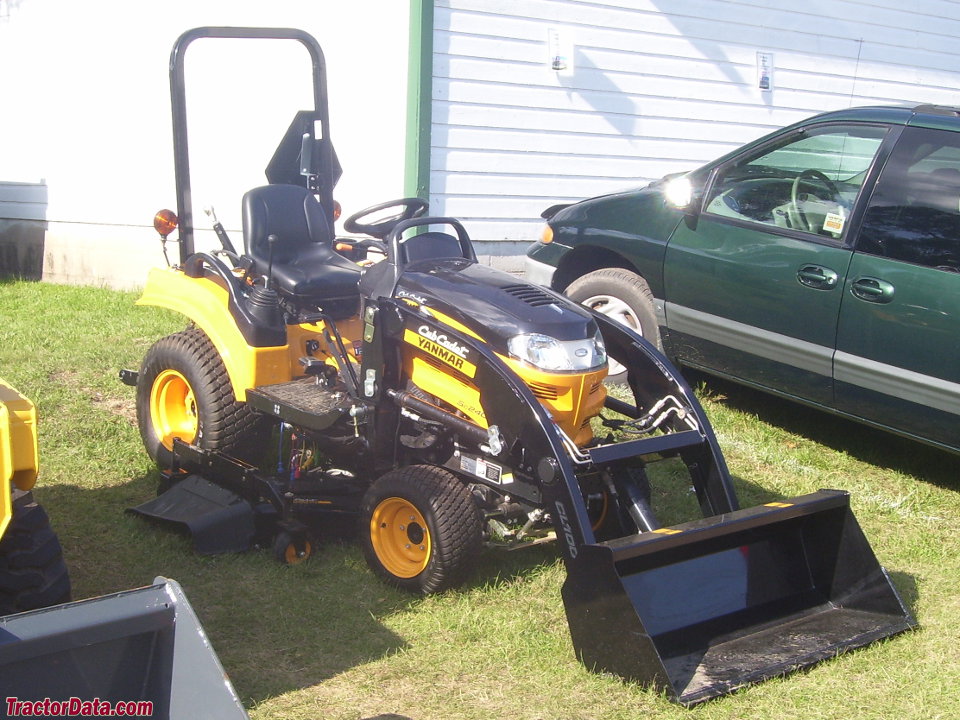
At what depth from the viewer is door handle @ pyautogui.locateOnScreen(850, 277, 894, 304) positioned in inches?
197

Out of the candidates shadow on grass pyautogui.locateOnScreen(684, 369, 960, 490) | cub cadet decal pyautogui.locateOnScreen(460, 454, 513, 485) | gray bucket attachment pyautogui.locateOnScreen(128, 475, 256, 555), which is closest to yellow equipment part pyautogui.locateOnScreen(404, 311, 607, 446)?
cub cadet decal pyautogui.locateOnScreen(460, 454, 513, 485)

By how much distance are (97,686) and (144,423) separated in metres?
2.63

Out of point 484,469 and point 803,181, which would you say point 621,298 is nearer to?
point 803,181

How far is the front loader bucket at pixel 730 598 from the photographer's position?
3.33 metres

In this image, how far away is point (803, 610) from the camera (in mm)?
3797

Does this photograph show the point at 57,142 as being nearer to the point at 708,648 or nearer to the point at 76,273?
the point at 76,273

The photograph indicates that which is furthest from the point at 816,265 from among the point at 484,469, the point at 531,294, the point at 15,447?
the point at 15,447

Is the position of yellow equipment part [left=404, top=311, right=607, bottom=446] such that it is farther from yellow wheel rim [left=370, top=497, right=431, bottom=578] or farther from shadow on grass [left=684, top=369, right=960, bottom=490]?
shadow on grass [left=684, top=369, right=960, bottom=490]

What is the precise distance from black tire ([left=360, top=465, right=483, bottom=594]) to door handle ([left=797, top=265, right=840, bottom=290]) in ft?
7.63

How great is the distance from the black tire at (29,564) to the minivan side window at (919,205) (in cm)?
384

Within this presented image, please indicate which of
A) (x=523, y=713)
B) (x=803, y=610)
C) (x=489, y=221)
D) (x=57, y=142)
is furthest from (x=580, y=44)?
(x=523, y=713)

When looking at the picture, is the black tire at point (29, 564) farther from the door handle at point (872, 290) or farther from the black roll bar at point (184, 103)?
the door handle at point (872, 290)

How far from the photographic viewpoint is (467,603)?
3.96m

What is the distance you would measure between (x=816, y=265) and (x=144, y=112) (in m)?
5.64
